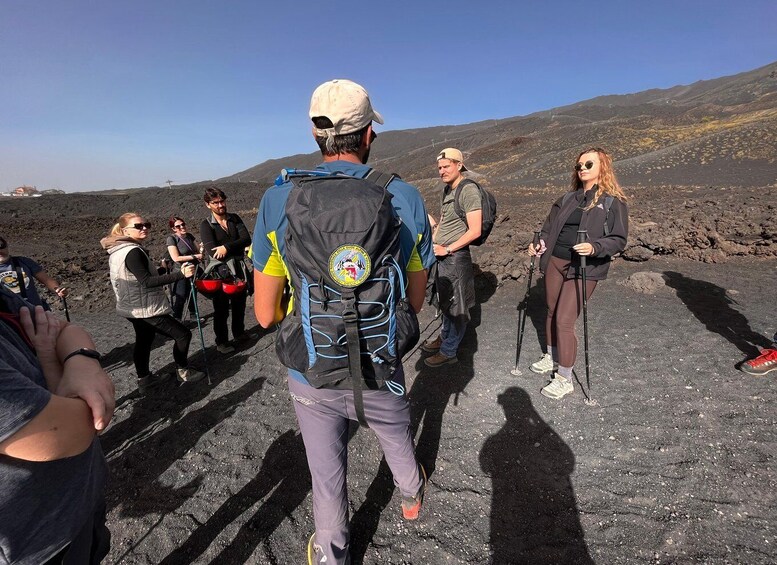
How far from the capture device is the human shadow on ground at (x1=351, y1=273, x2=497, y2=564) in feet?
8.31

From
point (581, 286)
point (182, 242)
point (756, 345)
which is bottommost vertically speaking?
point (756, 345)

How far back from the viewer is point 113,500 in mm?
2885

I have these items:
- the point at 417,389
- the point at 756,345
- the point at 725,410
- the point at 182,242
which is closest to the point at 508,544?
the point at 417,389

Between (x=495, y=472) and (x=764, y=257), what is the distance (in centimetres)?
850

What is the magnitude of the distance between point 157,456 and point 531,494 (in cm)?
323

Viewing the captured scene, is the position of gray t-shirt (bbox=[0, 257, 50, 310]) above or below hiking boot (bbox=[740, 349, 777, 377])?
above

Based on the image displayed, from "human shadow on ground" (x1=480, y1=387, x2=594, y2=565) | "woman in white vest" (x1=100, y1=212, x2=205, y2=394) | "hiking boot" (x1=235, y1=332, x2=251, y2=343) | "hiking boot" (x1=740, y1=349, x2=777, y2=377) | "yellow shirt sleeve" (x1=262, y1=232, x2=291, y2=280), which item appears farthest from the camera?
"hiking boot" (x1=235, y1=332, x2=251, y2=343)

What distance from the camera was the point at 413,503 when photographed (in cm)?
240

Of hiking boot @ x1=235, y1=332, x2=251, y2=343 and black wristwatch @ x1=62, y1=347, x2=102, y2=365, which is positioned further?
hiking boot @ x1=235, y1=332, x2=251, y2=343

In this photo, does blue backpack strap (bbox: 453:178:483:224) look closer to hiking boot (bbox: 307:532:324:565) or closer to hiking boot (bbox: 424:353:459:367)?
hiking boot (bbox: 424:353:459:367)

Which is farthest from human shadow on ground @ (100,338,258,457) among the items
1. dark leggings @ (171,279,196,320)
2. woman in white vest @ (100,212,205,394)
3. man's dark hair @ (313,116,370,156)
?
man's dark hair @ (313,116,370,156)

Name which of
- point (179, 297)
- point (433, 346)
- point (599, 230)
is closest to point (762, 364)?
point (599, 230)

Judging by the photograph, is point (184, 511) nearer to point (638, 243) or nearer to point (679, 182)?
point (638, 243)

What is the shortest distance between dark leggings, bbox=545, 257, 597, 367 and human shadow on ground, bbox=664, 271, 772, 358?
241 cm
